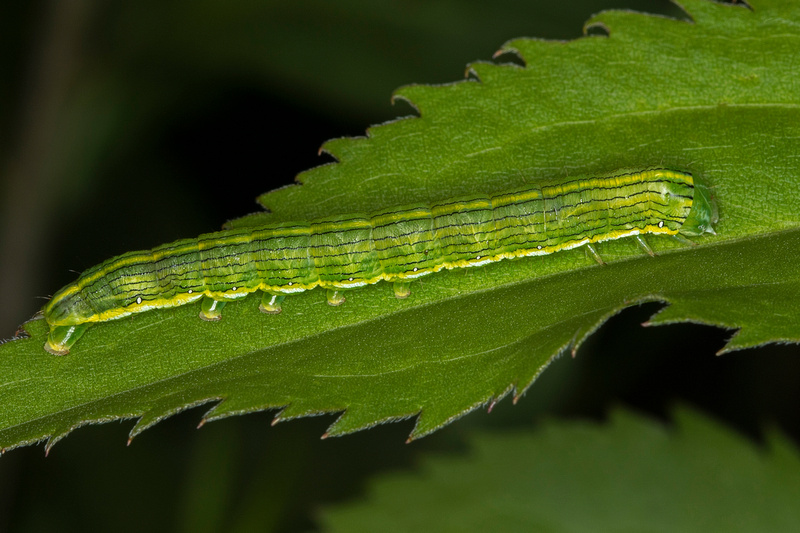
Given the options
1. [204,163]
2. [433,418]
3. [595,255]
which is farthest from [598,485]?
[204,163]

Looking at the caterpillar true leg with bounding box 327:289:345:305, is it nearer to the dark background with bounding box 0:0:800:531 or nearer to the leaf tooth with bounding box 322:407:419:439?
the leaf tooth with bounding box 322:407:419:439

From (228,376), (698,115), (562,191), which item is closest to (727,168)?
(698,115)

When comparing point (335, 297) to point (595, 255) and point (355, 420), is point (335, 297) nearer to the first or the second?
point (355, 420)

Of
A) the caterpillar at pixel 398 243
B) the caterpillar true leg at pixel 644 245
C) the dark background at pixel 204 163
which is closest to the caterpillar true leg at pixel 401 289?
the caterpillar at pixel 398 243

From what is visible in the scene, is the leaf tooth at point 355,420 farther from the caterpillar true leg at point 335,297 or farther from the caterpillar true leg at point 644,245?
the caterpillar true leg at point 644,245

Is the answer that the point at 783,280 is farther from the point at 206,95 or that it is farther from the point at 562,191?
the point at 206,95

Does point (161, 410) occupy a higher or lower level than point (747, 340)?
higher
